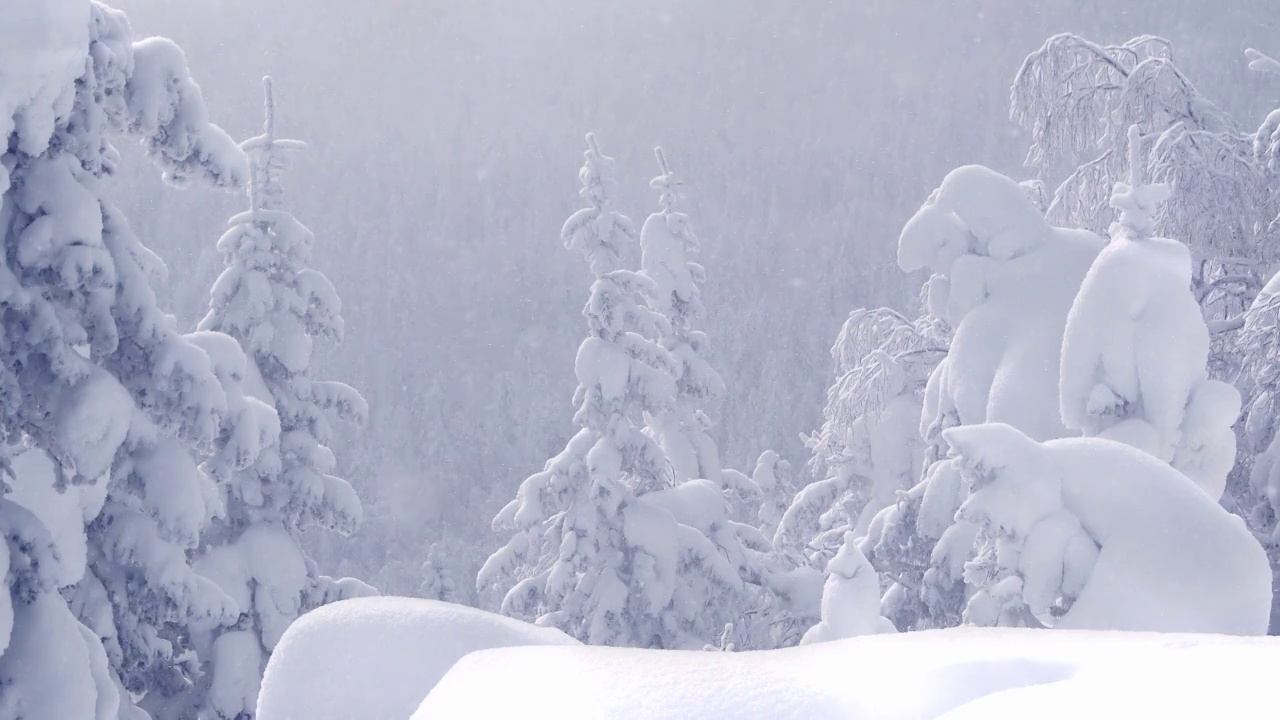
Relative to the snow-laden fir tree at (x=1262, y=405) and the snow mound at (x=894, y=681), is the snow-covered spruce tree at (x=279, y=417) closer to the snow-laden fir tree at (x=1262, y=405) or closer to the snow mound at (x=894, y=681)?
the snow-laden fir tree at (x=1262, y=405)

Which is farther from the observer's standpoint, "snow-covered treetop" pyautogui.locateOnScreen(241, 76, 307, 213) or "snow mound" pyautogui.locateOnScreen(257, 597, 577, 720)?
"snow-covered treetop" pyautogui.locateOnScreen(241, 76, 307, 213)

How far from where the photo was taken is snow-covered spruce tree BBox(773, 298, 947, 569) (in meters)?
18.7

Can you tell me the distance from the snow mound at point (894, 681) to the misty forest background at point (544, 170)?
215ft

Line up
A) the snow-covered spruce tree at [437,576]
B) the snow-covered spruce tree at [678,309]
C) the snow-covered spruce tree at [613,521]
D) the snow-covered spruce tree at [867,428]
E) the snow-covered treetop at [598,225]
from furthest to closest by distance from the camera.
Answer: the snow-covered spruce tree at [437,576]
the snow-covered spruce tree at [678,309]
the snow-covered spruce tree at [867,428]
the snow-covered treetop at [598,225]
the snow-covered spruce tree at [613,521]

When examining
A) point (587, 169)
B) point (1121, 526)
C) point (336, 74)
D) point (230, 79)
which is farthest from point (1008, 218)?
point (336, 74)

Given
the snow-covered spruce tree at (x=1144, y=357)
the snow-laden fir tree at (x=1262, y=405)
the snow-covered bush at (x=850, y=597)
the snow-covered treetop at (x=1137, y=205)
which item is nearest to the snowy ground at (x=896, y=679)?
the snow-covered bush at (x=850, y=597)

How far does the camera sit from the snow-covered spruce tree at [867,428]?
1872 centimetres

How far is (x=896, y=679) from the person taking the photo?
361 centimetres

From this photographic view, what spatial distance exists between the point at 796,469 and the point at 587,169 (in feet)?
219

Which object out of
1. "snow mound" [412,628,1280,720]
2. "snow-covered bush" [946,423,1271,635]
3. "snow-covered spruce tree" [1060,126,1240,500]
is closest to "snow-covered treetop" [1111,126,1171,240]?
"snow-covered spruce tree" [1060,126,1240,500]

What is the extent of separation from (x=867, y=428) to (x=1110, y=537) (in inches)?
507

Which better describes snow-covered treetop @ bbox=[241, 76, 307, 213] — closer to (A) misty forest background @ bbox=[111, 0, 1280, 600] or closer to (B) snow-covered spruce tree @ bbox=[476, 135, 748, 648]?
(B) snow-covered spruce tree @ bbox=[476, 135, 748, 648]

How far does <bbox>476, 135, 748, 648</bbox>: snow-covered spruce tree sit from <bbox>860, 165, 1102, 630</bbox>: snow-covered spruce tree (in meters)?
4.83

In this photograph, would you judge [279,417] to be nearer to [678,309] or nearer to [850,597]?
[850,597]
